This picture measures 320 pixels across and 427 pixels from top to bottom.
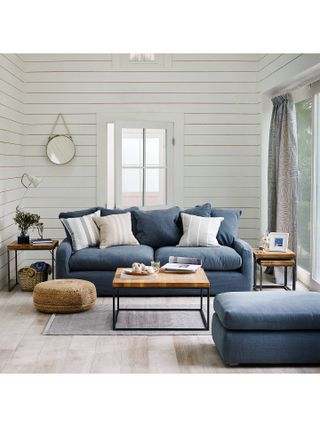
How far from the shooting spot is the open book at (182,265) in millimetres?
5676

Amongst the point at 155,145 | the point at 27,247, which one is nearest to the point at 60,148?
the point at 155,145

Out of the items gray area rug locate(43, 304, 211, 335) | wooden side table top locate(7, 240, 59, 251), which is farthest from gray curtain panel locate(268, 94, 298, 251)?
wooden side table top locate(7, 240, 59, 251)

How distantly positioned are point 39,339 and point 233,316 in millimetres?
1642

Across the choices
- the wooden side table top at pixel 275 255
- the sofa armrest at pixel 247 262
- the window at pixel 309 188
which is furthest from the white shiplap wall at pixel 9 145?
the window at pixel 309 188

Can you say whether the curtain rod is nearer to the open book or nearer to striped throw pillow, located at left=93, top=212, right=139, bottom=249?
the open book

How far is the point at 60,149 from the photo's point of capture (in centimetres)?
805

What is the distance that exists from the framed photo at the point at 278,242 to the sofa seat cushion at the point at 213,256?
415mm

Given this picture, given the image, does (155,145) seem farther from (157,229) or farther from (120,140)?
(157,229)

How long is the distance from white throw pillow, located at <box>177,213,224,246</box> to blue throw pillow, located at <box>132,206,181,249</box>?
0.14 m

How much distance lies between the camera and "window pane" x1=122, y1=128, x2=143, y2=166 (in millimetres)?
8086

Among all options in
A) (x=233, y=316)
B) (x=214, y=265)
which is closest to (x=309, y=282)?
(x=214, y=265)

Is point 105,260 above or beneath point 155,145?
beneath

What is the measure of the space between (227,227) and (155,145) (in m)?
1.61
